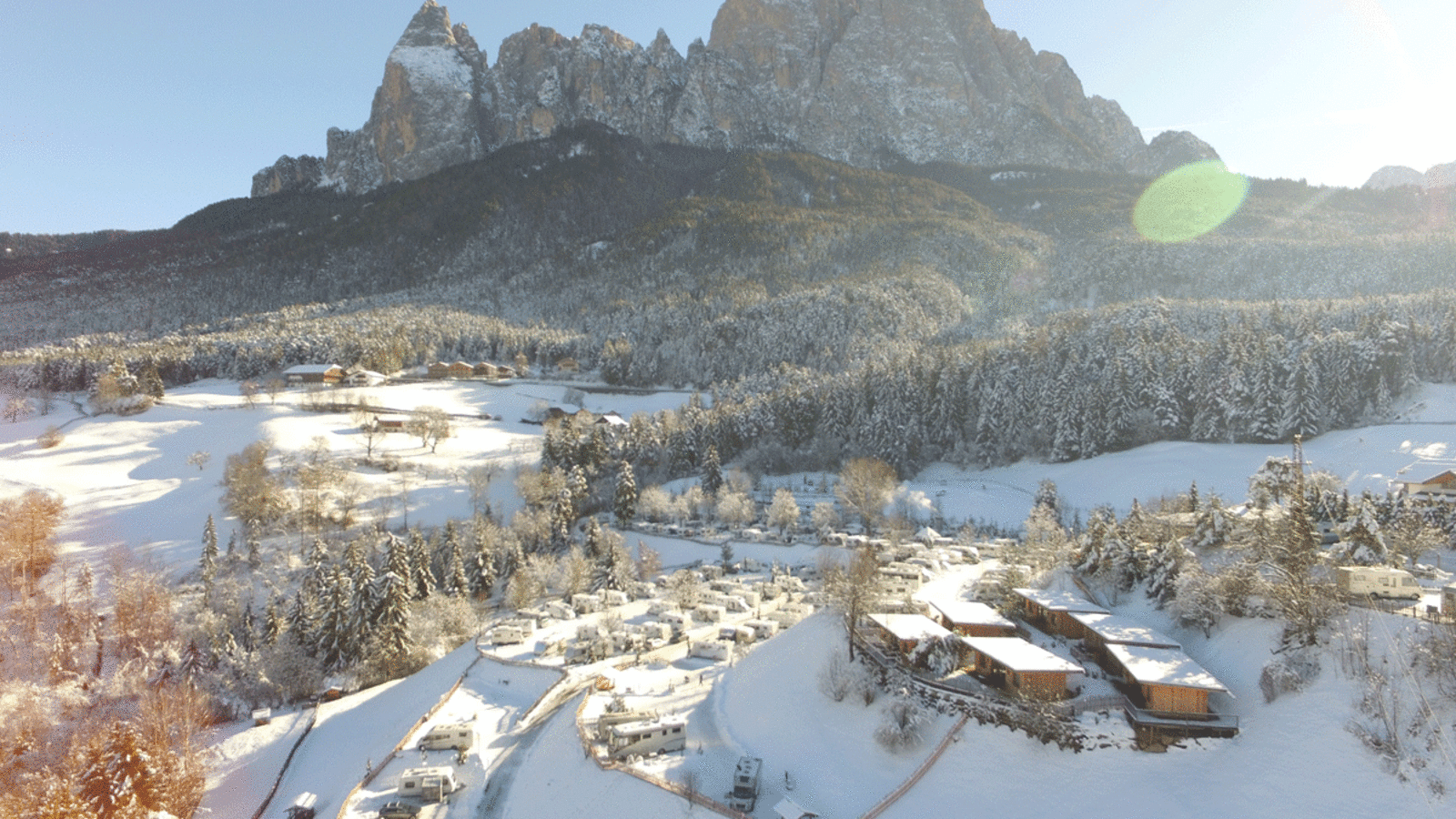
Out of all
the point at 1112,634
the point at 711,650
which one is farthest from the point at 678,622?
the point at 1112,634

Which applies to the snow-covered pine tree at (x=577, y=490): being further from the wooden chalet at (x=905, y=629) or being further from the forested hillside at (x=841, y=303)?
the wooden chalet at (x=905, y=629)

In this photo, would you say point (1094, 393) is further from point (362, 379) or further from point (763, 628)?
point (362, 379)

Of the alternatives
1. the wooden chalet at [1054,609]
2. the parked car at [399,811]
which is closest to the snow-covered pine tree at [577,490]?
the parked car at [399,811]

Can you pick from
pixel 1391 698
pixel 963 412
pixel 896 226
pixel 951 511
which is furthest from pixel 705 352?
pixel 1391 698

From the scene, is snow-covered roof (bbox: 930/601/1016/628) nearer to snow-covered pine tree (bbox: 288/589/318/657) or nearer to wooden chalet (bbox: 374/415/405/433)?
snow-covered pine tree (bbox: 288/589/318/657)

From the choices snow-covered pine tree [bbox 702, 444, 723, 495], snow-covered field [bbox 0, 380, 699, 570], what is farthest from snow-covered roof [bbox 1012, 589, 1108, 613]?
snow-covered field [bbox 0, 380, 699, 570]

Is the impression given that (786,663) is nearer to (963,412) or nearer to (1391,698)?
(1391,698)
